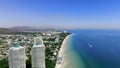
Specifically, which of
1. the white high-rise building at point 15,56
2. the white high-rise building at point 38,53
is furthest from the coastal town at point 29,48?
the white high-rise building at point 38,53

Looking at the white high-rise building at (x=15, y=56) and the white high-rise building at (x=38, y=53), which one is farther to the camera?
the white high-rise building at (x=38, y=53)

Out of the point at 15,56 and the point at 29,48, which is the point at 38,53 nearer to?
the point at 15,56

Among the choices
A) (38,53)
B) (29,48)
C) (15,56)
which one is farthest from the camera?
(29,48)

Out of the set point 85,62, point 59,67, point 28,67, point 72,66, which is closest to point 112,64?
point 85,62

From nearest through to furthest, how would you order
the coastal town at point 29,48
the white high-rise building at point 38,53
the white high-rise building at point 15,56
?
the white high-rise building at point 15,56
the white high-rise building at point 38,53
the coastal town at point 29,48

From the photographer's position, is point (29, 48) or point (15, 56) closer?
point (15, 56)

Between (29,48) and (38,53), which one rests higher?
(38,53)

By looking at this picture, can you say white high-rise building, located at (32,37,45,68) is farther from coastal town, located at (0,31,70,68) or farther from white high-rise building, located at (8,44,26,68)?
coastal town, located at (0,31,70,68)

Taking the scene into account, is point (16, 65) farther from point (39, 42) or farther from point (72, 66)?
point (72, 66)

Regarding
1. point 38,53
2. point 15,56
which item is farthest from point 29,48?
point 15,56

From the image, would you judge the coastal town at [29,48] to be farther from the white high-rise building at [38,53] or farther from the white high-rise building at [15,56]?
the white high-rise building at [38,53]

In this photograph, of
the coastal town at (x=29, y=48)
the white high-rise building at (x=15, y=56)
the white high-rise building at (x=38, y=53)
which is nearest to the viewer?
the white high-rise building at (x=15, y=56)
